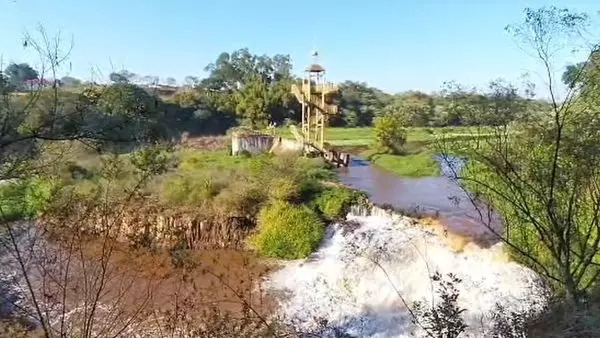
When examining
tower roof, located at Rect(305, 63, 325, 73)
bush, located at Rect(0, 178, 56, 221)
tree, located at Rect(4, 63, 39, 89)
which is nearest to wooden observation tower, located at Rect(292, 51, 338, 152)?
tower roof, located at Rect(305, 63, 325, 73)

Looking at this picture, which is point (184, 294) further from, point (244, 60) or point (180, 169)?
point (244, 60)

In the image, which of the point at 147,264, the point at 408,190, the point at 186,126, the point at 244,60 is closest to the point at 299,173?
the point at 408,190

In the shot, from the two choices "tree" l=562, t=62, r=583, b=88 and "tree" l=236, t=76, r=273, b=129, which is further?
"tree" l=236, t=76, r=273, b=129

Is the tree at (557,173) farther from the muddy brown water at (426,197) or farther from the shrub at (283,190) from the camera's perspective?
the shrub at (283,190)

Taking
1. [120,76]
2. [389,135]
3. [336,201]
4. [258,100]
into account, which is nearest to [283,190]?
[336,201]

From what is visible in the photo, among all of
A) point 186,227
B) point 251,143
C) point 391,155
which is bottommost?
Result: point 186,227

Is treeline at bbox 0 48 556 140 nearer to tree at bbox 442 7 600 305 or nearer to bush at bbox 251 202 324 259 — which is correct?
tree at bbox 442 7 600 305

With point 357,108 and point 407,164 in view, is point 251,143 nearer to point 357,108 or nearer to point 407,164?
point 407,164
